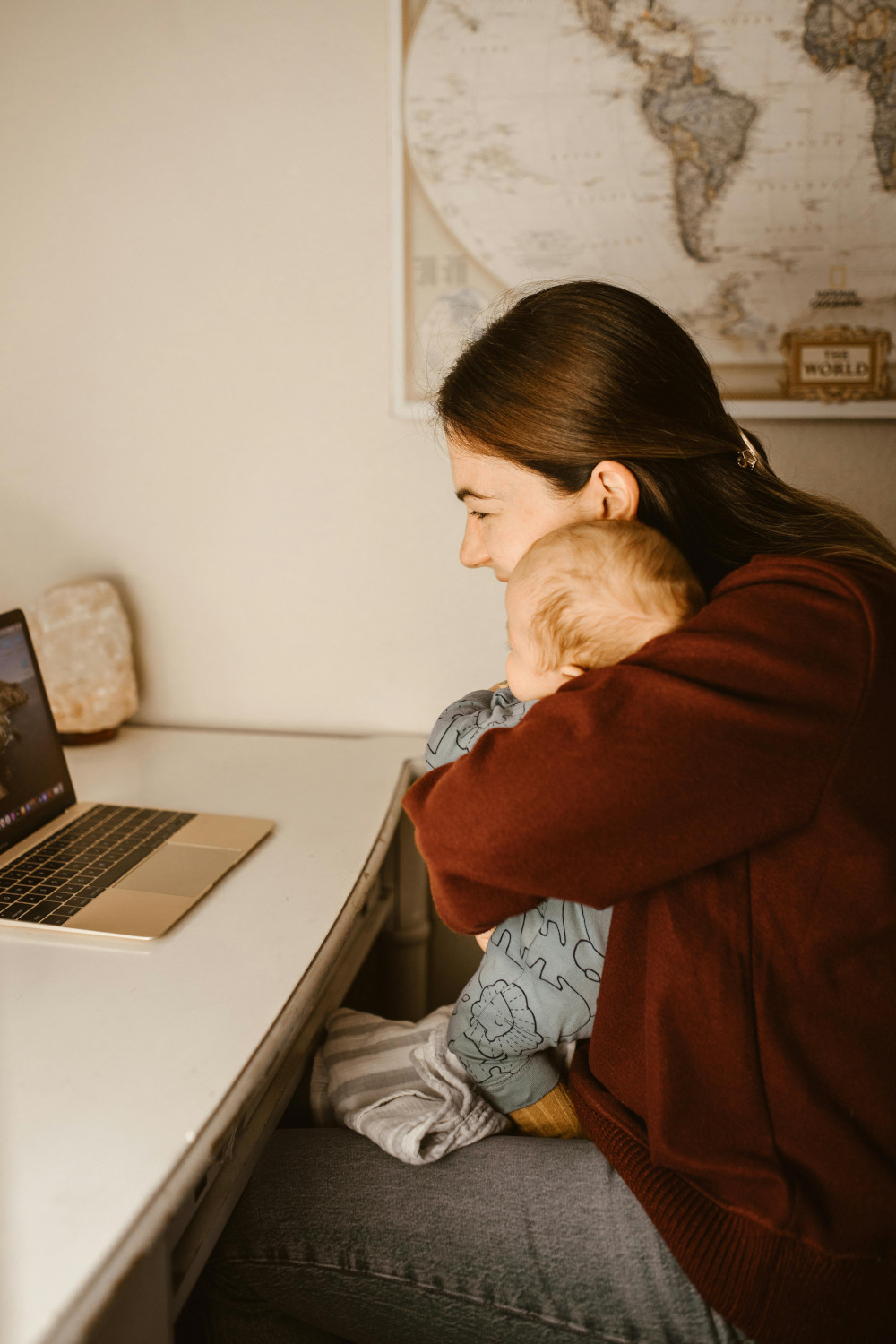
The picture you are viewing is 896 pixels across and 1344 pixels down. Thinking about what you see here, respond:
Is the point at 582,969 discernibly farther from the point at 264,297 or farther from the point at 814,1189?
the point at 264,297

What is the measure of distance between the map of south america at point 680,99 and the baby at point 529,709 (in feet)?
2.81

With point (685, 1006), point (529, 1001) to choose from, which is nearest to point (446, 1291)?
point (529, 1001)

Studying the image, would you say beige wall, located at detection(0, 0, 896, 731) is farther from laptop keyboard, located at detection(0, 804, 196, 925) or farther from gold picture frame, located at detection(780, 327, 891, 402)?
laptop keyboard, located at detection(0, 804, 196, 925)

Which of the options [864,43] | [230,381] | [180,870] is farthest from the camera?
[230,381]

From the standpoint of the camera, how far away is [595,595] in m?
0.80

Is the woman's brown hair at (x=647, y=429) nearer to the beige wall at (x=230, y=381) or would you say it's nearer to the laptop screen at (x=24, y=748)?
the beige wall at (x=230, y=381)

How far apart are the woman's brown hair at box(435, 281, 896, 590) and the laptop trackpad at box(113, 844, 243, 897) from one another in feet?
1.99

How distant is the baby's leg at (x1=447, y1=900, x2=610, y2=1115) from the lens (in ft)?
2.80

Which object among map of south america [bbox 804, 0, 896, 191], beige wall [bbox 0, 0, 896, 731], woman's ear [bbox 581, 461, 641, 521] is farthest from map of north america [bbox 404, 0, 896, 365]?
woman's ear [bbox 581, 461, 641, 521]

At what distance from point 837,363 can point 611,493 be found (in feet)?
2.40

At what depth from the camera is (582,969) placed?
850mm

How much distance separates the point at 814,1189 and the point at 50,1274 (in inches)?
22.5

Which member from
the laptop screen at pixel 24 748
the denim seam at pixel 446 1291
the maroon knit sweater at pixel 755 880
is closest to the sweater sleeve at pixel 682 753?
the maroon knit sweater at pixel 755 880

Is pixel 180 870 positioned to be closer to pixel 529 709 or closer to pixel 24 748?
pixel 24 748
